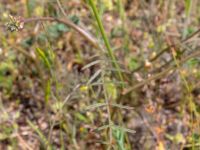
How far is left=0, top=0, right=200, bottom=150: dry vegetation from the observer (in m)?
1.43

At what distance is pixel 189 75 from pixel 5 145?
28.8 inches

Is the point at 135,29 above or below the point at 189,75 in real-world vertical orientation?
above

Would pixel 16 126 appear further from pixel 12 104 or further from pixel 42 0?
pixel 42 0

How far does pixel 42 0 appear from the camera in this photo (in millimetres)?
1809

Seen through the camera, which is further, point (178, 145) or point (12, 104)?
point (12, 104)

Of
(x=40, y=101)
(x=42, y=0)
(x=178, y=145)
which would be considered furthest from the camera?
(x=42, y=0)

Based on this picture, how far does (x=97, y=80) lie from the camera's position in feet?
4.34

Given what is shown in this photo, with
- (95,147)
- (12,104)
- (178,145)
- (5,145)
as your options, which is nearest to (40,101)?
(12,104)

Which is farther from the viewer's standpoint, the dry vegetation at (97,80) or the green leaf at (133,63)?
the green leaf at (133,63)

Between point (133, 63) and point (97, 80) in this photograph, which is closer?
point (97, 80)

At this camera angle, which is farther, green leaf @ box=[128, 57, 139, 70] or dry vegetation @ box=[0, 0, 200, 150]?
green leaf @ box=[128, 57, 139, 70]

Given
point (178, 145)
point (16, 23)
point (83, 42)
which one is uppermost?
point (16, 23)

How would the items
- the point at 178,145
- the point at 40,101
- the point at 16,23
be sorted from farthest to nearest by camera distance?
the point at 40,101 < the point at 178,145 < the point at 16,23

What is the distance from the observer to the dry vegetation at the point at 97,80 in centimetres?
143
